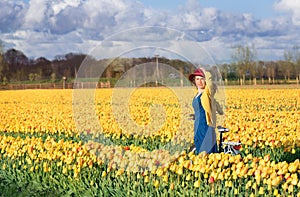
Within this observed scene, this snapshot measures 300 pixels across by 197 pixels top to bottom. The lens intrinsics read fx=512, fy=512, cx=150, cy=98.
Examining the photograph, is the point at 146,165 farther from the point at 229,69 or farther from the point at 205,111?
the point at 229,69

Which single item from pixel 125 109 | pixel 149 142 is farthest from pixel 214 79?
pixel 125 109

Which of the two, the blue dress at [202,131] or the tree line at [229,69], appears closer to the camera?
the blue dress at [202,131]

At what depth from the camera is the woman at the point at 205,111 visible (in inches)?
269

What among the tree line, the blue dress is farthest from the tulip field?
the tree line

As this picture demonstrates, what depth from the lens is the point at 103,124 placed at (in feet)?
35.2

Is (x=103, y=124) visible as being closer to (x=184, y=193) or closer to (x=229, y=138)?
(x=229, y=138)

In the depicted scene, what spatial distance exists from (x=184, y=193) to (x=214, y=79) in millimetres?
2099

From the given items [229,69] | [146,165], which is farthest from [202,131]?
[229,69]

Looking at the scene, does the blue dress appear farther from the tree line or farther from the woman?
the tree line

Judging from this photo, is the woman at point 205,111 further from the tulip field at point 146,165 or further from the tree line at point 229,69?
the tree line at point 229,69

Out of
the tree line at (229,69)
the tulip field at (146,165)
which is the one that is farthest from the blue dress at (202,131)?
the tree line at (229,69)

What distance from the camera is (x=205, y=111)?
6.94 meters

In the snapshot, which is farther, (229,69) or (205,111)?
(229,69)

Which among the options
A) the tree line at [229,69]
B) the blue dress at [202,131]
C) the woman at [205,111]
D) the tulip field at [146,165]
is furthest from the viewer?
the tree line at [229,69]
